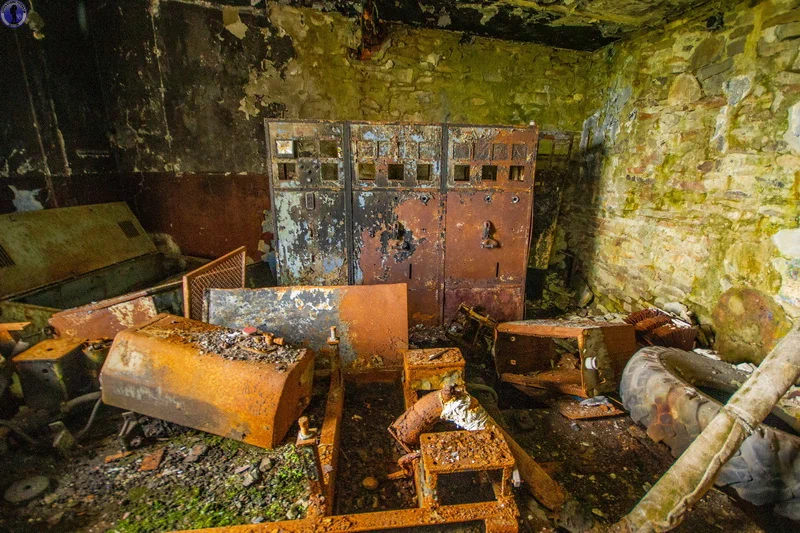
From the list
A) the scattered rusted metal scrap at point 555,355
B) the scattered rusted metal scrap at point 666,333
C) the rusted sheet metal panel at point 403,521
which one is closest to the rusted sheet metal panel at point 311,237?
the scattered rusted metal scrap at point 555,355

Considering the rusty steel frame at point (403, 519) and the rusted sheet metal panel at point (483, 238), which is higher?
the rusted sheet metal panel at point (483, 238)

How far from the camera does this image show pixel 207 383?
2195 mm

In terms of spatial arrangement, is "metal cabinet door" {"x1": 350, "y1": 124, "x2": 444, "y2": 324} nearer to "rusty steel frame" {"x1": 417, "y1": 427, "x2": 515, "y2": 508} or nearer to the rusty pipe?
the rusty pipe

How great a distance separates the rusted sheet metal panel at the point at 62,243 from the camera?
11.5ft

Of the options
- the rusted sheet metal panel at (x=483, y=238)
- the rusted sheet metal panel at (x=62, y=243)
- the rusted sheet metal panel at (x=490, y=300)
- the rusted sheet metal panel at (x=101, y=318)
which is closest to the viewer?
the rusted sheet metal panel at (x=101, y=318)

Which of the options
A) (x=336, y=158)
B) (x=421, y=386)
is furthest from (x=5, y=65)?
(x=421, y=386)

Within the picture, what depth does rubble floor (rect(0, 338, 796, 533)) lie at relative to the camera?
1880 mm

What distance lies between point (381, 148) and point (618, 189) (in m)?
3.23

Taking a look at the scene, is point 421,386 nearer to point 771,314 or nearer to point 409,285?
point 409,285

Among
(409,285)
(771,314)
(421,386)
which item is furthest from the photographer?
(409,285)

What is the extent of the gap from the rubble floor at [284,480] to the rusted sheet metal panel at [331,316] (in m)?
0.44

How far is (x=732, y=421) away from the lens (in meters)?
1.95

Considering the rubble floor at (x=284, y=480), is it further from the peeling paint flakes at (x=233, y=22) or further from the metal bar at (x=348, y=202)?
the peeling paint flakes at (x=233, y=22)

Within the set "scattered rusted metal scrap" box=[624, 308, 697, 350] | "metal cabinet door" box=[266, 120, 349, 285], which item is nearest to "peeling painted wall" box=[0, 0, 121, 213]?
"metal cabinet door" box=[266, 120, 349, 285]
